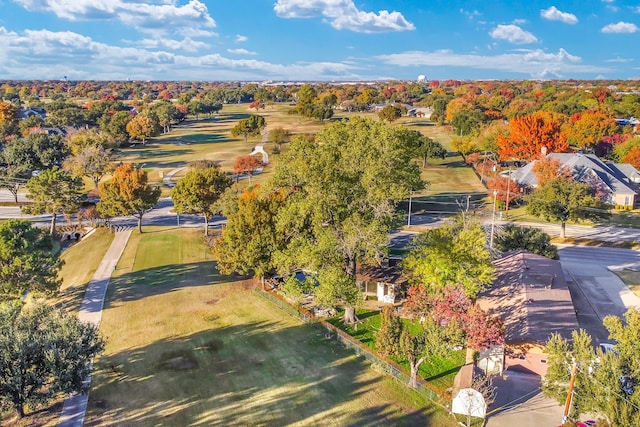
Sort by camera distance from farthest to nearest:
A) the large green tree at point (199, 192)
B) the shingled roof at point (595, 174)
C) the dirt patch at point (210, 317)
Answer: the shingled roof at point (595, 174) → the large green tree at point (199, 192) → the dirt patch at point (210, 317)

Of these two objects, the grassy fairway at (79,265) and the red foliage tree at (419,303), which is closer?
the red foliage tree at (419,303)

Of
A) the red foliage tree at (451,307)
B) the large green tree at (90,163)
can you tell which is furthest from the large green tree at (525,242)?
the large green tree at (90,163)

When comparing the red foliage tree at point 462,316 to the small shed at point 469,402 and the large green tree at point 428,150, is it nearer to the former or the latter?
the small shed at point 469,402

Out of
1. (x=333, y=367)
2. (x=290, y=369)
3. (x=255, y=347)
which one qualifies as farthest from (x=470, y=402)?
(x=255, y=347)

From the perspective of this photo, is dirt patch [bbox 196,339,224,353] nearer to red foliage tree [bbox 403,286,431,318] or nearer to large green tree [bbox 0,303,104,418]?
large green tree [bbox 0,303,104,418]

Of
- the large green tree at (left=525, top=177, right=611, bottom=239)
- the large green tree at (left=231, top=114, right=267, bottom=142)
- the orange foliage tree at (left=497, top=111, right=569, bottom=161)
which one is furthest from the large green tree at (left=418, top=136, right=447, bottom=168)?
the large green tree at (left=231, top=114, right=267, bottom=142)

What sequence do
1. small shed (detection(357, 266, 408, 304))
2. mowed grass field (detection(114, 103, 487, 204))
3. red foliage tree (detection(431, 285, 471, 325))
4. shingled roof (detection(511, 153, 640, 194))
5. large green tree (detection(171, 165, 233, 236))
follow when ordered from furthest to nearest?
1. mowed grass field (detection(114, 103, 487, 204))
2. shingled roof (detection(511, 153, 640, 194))
3. large green tree (detection(171, 165, 233, 236))
4. small shed (detection(357, 266, 408, 304))
5. red foliage tree (detection(431, 285, 471, 325))

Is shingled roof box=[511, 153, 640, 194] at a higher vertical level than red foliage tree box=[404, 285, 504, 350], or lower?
higher
